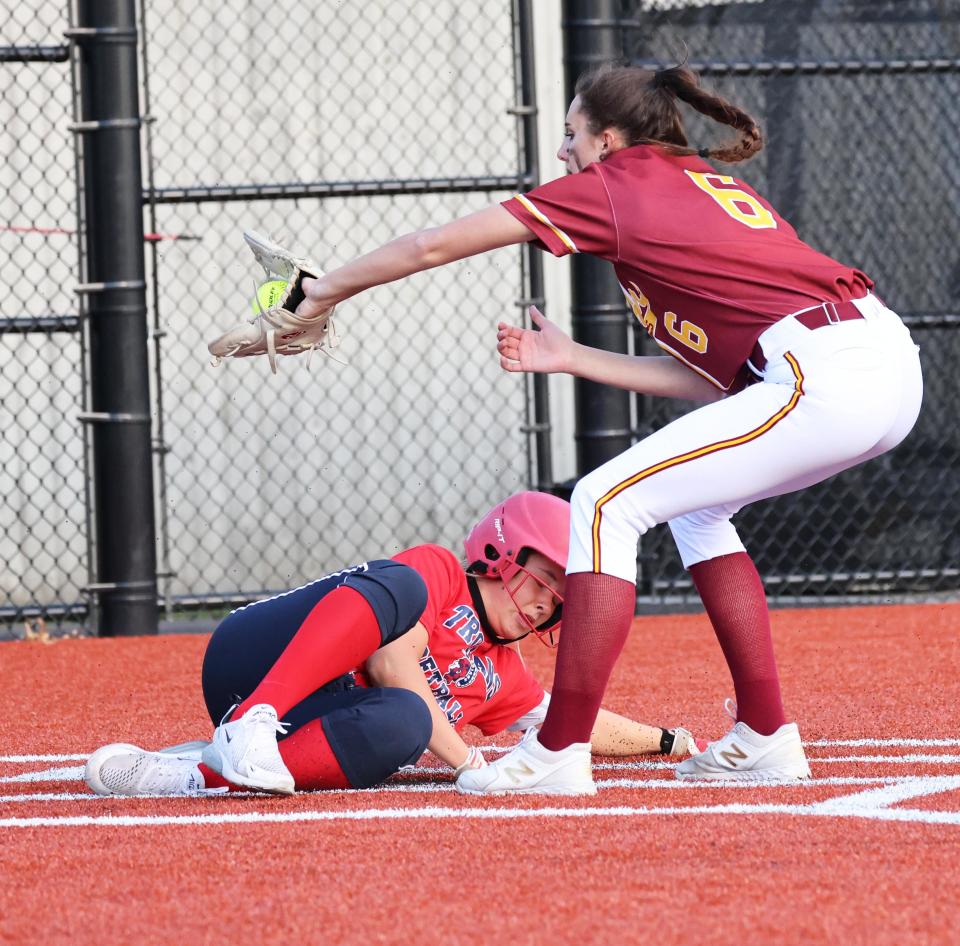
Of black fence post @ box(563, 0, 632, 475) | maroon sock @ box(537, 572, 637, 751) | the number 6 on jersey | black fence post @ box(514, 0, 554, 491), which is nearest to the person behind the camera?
maroon sock @ box(537, 572, 637, 751)

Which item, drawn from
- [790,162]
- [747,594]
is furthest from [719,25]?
[747,594]

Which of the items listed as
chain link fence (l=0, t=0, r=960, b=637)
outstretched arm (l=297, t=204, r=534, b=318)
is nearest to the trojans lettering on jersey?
outstretched arm (l=297, t=204, r=534, b=318)

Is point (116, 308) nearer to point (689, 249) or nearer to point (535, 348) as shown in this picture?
point (535, 348)

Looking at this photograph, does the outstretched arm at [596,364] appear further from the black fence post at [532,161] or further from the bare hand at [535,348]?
the black fence post at [532,161]

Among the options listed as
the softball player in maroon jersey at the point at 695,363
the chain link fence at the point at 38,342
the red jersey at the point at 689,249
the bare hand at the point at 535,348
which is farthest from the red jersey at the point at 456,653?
the chain link fence at the point at 38,342

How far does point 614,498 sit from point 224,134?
5.26m

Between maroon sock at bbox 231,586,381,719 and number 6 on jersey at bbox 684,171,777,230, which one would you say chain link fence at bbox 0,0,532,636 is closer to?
number 6 on jersey at bbox 684,171,777,230

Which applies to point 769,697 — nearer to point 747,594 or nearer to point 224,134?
point 747,594

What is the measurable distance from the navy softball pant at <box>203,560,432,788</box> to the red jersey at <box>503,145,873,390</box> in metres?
0.76

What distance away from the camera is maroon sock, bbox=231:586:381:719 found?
3.30 meters

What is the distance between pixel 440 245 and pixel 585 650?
84 centimetres

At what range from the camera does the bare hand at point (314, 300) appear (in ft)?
11.7

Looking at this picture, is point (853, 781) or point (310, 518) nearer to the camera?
point (853, 781)

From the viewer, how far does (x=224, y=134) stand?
8.08 metres
